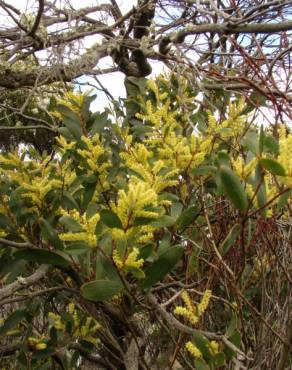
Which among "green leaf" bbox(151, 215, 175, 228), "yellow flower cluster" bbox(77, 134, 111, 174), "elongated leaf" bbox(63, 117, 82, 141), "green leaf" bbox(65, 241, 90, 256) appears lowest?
"green leaf" bbox(65, 241, 90, 256)

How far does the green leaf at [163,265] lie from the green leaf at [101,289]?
89 millimetres

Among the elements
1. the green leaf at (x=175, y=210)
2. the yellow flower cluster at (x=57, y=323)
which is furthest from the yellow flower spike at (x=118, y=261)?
the yellow flower cluster at (x=57, y=323)

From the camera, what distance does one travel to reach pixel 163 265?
45.1 inches

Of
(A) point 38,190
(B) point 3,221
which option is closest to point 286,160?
(A) point 38,190

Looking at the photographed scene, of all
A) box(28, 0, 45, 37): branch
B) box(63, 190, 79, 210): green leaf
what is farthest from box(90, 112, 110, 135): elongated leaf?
box(28, 0, 45, 37): branch

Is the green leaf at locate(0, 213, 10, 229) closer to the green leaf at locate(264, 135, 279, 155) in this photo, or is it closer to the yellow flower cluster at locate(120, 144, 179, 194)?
the yellow flower cluster at locate(120, 144, 179, 194)

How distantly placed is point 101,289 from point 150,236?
0.15m

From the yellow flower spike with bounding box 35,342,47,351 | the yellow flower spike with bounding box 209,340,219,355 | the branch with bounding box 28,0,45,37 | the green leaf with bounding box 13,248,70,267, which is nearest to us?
the yellow flower spike with bounding box 209,340,219,355

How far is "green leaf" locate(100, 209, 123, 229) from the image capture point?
1025mm

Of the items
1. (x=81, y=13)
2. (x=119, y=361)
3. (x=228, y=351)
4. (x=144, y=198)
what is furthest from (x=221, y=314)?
(x=81, y=13)

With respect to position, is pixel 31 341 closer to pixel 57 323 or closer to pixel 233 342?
pixel 57 323

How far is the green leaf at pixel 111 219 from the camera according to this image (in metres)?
1.03

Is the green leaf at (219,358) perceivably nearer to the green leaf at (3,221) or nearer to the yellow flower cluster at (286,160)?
A: the yellow flower cluster at (286,160)

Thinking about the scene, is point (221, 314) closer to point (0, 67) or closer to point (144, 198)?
point (144, 198)
